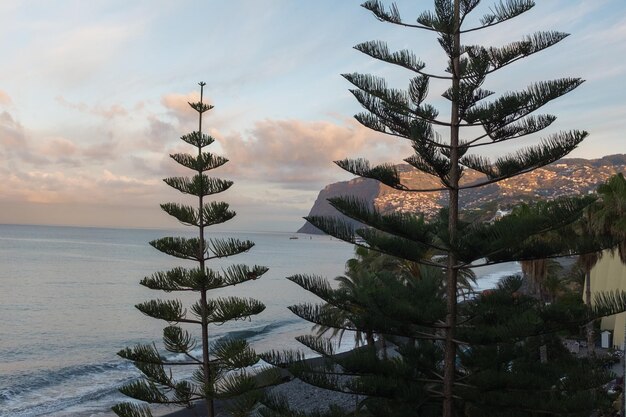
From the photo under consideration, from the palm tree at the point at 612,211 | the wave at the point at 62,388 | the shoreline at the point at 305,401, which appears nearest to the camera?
the palm tree at the point at 612,211

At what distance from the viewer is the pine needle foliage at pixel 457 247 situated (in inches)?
255

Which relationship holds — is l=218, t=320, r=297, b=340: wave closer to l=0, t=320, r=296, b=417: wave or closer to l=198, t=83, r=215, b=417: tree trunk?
l=0, t=320, r=296, b=417: wave

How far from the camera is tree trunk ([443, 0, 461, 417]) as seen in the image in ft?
22.0

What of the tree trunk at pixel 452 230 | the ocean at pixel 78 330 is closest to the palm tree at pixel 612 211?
the tree trunk at pixel 452 230

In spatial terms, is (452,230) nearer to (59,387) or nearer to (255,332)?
(59,387)

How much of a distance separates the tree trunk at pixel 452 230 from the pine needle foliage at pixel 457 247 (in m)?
0.01

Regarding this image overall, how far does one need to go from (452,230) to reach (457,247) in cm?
31

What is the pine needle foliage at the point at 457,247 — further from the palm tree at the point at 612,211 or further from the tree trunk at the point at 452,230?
the palm tree at the point at 612,211

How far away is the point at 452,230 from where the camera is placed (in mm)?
6484

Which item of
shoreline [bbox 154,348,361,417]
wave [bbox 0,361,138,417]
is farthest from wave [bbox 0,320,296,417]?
shoreline [bbox 154,348,361,417]

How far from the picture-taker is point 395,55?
22.9 feet

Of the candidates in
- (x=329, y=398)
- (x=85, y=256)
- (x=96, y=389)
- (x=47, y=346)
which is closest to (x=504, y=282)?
(x=329, y=398)

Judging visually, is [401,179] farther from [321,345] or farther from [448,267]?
[321,345]

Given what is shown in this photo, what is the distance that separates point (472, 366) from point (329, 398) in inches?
490
